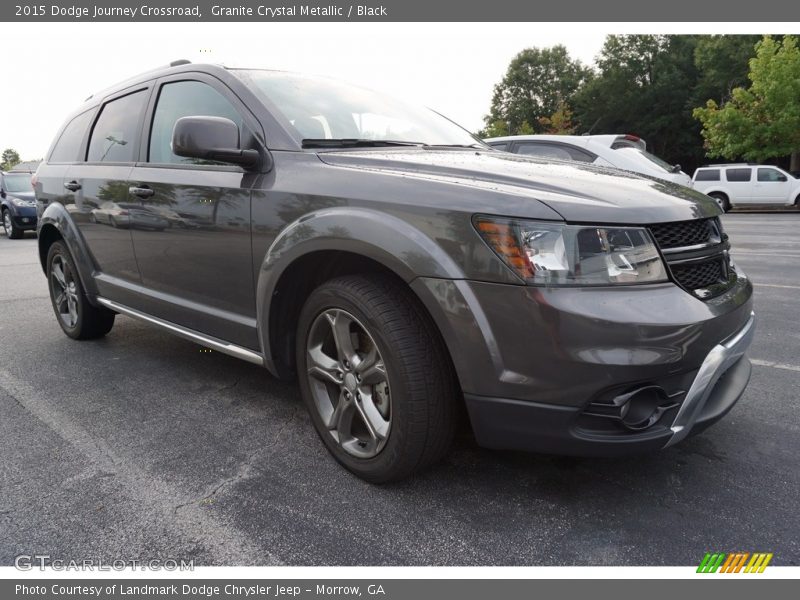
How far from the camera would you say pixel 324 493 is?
89.4 inches

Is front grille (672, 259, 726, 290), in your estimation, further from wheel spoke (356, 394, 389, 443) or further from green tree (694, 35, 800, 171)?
green tree (694, 35, 800, 171)

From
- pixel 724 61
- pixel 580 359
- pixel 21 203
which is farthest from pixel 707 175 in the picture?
pixel 580 359

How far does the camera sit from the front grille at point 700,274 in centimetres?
197

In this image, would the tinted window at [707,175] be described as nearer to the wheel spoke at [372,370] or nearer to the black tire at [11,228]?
the black tire at [11,228]

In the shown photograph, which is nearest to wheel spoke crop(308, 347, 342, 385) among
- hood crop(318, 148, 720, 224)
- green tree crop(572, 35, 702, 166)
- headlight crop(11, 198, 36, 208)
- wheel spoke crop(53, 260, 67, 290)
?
hood crop(318, 148, 720, 224)

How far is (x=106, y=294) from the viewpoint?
12.7 ft

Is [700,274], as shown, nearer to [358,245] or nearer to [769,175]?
[358,245]

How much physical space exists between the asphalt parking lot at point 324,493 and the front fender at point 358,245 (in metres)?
0.71

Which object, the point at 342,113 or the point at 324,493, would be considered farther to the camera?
the point at 342,113

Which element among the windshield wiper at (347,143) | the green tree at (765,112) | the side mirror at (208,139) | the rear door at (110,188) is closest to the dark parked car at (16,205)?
the rear door at (110,188)

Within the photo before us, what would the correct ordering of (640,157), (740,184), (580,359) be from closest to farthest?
(580,359) → (640,157) → (740,184)

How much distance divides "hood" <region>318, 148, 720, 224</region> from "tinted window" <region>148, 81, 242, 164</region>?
0.77 m

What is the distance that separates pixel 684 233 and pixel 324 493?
1.62 meters

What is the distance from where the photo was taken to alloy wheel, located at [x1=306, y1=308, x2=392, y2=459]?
2.23 meters
